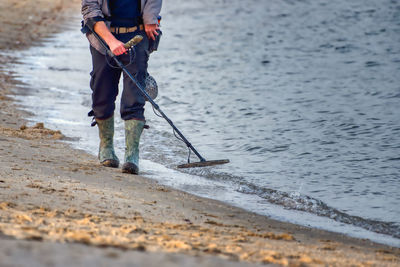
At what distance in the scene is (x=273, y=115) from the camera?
961cm

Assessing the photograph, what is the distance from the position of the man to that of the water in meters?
0.47

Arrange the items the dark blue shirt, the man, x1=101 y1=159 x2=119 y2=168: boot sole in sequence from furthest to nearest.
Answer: x1=101 y1=159 x2=119 y2=168: boot sole → the dark blue shirt → the man

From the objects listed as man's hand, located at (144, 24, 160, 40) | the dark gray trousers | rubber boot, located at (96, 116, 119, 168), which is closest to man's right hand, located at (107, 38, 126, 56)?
the dark gray trousers

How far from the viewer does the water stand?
18.9 ft

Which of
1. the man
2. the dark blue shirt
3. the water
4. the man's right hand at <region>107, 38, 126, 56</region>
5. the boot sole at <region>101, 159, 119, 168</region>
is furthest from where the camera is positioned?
the boot sole at <region>101, 159, 119, 168</region>

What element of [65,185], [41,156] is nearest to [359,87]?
[41,156]

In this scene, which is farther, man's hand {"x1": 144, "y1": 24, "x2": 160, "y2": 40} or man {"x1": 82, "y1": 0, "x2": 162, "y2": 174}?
man's hand {"x1": 144, "y1": 24, "x2": 160, "y2": 40}

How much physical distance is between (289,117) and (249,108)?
0.80 metres

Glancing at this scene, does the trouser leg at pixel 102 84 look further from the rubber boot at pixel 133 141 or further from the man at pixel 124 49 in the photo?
the rubber boot at pixel 133 141

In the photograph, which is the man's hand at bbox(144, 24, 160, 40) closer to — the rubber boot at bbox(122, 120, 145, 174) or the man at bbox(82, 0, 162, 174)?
the man at bbox(82, 0, 162, 174)

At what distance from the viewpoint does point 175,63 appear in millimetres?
15094

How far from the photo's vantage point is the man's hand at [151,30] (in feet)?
18.6

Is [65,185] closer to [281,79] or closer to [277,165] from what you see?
[277,165]

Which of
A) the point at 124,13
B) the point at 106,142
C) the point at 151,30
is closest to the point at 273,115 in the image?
the point at 106,142
